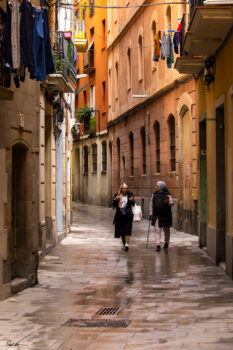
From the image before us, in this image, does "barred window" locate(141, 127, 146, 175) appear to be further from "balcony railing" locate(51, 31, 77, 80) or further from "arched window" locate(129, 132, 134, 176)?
"balcony railing" locate(51, 31, 77, 80)

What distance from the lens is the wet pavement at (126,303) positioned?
746 centimetres

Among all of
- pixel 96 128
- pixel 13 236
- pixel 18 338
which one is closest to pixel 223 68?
pixel 13 236

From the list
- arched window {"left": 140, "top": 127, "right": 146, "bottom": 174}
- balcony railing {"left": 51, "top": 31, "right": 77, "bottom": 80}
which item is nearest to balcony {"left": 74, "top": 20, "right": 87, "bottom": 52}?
arched window {"left": 140, "top": 127, "right": 146, "bottom": 174}

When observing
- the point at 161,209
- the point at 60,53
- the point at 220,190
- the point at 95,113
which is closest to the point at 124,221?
the point at 161,209

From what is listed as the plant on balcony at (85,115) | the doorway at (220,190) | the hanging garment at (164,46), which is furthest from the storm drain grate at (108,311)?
the plant on balcony at (85,115)

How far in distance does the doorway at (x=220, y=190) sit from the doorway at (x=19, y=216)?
15.2ft

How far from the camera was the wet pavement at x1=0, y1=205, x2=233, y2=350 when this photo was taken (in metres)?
7.46

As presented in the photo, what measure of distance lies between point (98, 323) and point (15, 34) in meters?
4.04

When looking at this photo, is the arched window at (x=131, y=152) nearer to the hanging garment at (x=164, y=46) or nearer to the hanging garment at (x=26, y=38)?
the hanging garment at (x=164, y=46)

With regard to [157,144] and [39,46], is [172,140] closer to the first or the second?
[157,144]

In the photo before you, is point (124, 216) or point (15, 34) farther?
point (124, 216)

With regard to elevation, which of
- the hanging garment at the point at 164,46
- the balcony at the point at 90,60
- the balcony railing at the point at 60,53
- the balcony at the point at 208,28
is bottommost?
the balcony at the point at 208,28

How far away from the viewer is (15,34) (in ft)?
30.6

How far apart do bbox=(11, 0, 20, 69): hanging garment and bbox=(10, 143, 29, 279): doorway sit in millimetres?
2375
